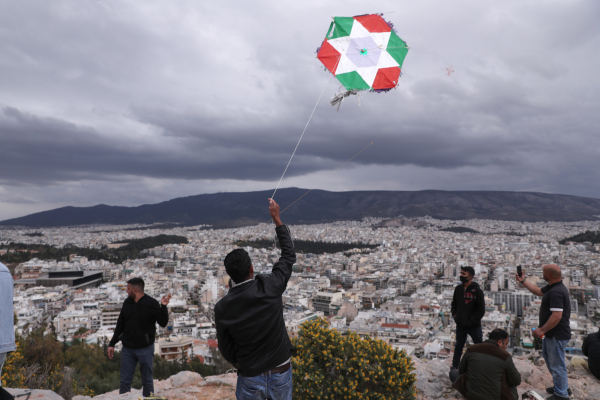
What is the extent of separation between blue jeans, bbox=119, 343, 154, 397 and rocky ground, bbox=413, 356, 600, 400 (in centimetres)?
277

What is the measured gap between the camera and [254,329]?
1.98 metres

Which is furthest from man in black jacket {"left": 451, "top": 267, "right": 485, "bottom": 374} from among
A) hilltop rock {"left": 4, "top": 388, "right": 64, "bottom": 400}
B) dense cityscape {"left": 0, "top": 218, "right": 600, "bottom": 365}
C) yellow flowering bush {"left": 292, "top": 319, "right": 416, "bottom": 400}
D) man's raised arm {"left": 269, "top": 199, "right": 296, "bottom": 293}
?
hilltop rock {"left": 4, "top": 388, "right": 64, "bottom": 400}

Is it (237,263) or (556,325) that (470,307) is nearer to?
(556,325)

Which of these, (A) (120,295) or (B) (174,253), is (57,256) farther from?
(A) (120,295)

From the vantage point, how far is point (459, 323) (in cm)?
403

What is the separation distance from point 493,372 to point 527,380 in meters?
1.72

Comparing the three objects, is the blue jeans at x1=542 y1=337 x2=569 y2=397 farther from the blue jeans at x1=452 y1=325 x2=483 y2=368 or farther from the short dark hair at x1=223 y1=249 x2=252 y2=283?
the short dark hair at x1=223 y1=249 x2=252 y2=283

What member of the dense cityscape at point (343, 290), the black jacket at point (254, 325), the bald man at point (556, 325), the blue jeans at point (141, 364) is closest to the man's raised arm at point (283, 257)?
the black jacket at point (254, 325)

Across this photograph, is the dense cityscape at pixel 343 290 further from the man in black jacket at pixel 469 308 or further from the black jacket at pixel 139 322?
the black jacket at pixel 139 322

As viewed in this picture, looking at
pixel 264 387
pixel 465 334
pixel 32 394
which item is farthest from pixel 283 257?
pixel 32 394

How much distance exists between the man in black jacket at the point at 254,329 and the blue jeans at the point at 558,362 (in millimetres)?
2658

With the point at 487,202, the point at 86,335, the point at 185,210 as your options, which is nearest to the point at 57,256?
the point at 86,335

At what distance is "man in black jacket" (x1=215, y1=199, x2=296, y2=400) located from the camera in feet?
6.47

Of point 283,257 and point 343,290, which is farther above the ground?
point 283,257
